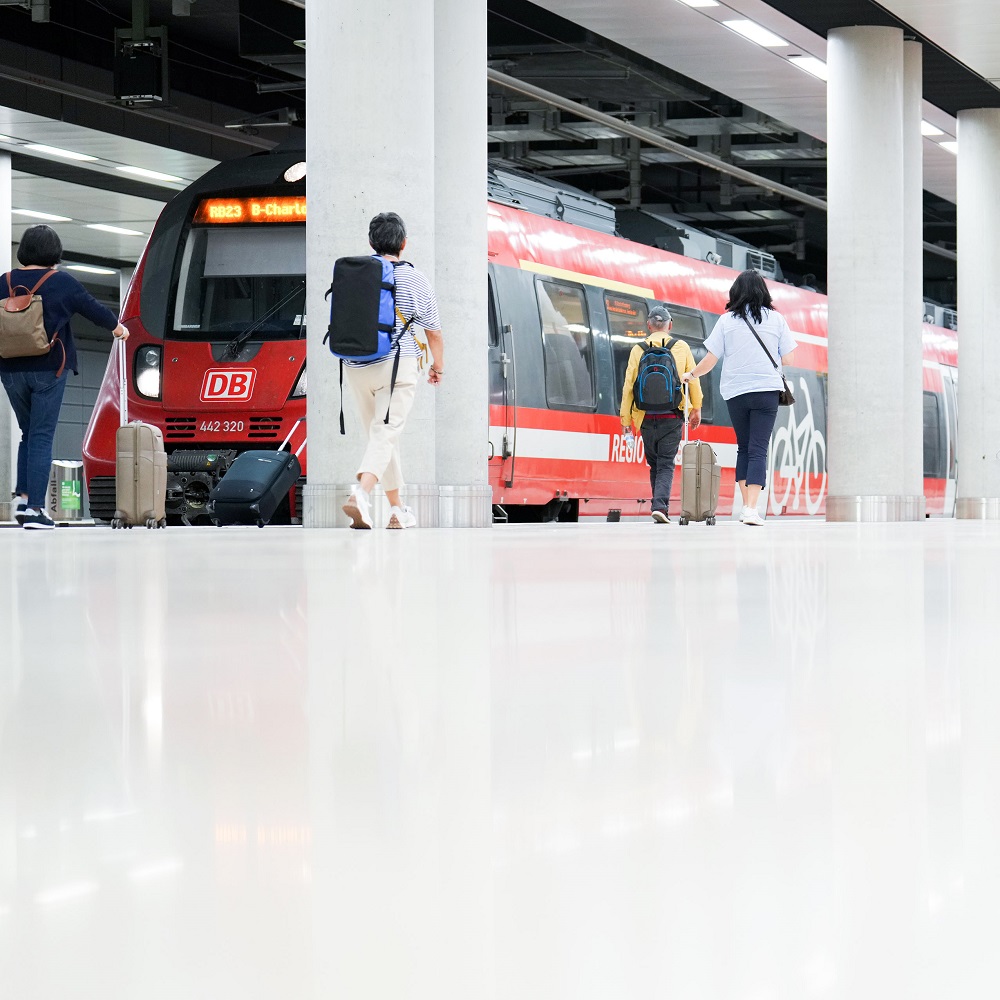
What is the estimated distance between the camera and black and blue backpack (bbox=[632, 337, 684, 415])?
1361 centimetres

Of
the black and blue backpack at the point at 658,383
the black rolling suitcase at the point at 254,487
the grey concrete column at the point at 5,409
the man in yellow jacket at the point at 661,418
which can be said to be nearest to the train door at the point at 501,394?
the man in yellow jacket at the point at 661,418

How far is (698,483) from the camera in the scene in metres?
15.1

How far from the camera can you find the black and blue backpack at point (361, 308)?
9.13 metres

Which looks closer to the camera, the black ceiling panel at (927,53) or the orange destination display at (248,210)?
the orange destination display at (248,210)

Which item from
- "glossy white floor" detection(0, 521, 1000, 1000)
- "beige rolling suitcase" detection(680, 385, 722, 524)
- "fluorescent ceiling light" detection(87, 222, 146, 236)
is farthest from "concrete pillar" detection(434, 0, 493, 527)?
"fluorescent ceiling light" detection(87, 222, 146, 236)

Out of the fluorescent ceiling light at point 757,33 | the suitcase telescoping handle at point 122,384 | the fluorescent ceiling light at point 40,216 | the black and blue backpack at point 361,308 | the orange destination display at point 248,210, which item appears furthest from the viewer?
the fluorescent ceiling light at point 40,216

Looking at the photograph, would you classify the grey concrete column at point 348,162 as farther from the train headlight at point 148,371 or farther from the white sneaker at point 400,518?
the train headlight at point 148,371

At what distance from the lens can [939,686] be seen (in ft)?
6.66

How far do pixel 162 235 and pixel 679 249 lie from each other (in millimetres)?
7573


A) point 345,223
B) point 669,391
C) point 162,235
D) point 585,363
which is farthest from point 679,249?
point 345,223

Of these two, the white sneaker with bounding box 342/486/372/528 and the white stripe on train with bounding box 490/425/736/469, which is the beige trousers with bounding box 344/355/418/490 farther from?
the white stripe on train with bounding box 490/425/736/469

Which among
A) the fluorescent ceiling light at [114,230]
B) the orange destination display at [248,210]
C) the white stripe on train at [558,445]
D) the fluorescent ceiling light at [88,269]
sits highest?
the fluorescent ceiling light at [114,230]

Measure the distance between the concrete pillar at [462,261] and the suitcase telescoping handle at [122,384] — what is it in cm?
264

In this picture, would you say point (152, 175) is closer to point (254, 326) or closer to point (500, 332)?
point (500, 332)
